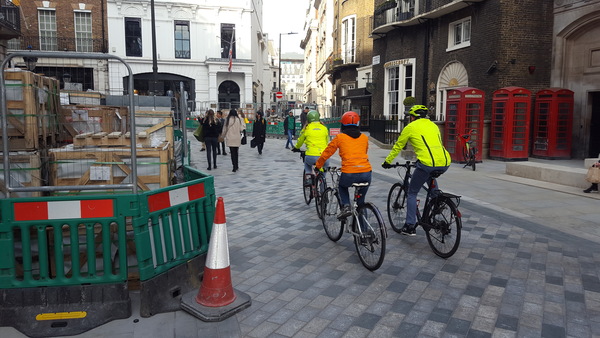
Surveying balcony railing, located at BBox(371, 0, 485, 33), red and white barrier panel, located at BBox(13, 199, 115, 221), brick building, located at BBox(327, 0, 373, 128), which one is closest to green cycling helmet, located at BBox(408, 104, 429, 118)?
red and white barrier panel, located at BBox(13, 199, 115, 221)

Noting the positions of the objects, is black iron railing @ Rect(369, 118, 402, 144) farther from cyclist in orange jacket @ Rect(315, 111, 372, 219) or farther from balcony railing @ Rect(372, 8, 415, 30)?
cyclist in orange jacket @ Rect(315, 111, 372, 219)

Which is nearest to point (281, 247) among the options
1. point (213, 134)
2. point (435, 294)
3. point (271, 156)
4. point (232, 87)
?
point (435, 294)

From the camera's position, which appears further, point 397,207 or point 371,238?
point 397,207

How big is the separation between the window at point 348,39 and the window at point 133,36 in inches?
600

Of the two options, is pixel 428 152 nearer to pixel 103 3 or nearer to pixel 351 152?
pixel 351 152

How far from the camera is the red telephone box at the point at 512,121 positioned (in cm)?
1438

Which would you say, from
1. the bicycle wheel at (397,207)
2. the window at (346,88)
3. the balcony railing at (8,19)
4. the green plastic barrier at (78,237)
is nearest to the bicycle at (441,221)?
the bicycle wheel at (397,207)

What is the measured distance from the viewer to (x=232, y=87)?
36.0 metres

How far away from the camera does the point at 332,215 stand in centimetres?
612

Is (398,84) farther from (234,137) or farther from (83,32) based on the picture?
(83,32)

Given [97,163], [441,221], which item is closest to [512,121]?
[441,221]

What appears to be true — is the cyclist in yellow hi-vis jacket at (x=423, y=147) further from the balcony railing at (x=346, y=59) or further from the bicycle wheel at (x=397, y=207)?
the balcony railing at (x=346, y=59)

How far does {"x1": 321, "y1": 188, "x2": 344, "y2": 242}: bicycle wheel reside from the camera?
19.7 ft

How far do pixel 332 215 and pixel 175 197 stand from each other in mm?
2574
